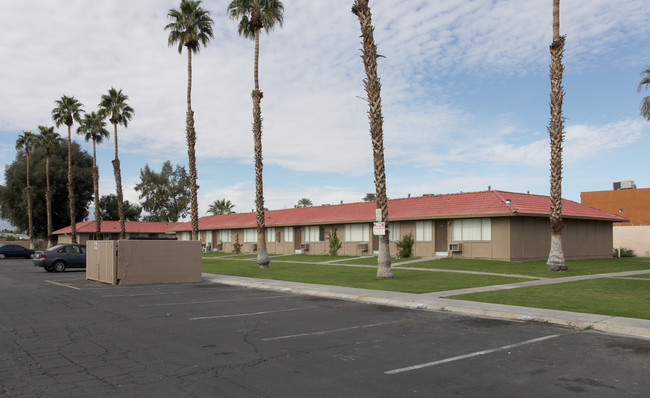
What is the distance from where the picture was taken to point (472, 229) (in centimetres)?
3177

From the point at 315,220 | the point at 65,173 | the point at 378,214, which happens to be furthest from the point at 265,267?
the point at 65,173

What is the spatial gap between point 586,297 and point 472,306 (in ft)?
13.2

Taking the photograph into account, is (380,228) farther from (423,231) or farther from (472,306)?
(423,231)

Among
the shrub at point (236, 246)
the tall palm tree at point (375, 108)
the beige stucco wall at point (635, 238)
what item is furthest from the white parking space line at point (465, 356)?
the shrub at point (236, 246)

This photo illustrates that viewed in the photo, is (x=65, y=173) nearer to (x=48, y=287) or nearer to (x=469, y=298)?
(x=48, y=287)

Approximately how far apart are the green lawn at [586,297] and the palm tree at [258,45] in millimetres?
15783

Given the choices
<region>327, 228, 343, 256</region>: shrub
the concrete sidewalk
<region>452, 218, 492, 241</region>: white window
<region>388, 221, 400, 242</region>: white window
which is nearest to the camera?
the concrete sidewalk

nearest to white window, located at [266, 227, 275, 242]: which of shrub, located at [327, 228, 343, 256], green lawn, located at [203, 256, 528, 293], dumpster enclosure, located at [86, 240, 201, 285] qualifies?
shrub, located at [327, 228, 343, 256]

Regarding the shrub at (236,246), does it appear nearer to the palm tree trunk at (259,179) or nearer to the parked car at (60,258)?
the parked car at (60,258)

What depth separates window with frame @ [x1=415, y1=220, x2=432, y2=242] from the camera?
3434 centimetres

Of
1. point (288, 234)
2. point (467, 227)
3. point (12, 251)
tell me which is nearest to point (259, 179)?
point (467, 227)

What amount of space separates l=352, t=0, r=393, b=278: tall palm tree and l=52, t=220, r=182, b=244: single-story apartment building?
157ft

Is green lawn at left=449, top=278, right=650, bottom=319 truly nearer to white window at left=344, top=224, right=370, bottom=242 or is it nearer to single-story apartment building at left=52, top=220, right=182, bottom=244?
white window at left=344, top=224, right=370, bottom=242

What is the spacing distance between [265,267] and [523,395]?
2380 centimetres
